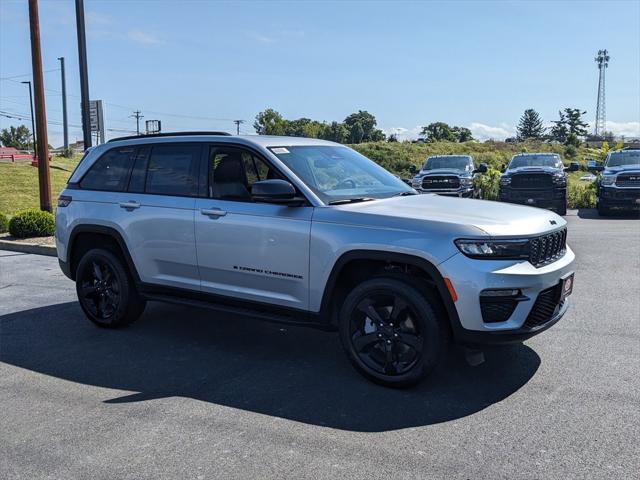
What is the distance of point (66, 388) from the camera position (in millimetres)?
4734

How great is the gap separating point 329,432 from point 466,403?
3.40 feet

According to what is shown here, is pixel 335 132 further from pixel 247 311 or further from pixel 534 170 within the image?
pixel 247 311

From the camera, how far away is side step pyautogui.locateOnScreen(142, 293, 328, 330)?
4.95 meters

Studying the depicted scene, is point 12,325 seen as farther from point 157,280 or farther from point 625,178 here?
point 625,178

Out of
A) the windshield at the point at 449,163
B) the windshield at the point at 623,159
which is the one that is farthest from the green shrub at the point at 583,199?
the windshield at the point at 449,163

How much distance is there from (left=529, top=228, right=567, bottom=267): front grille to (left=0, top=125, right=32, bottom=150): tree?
11482 centimetres

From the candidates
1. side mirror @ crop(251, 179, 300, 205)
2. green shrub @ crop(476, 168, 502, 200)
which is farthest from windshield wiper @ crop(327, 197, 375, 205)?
green shrub @ crop(476, 168, 502, 200)

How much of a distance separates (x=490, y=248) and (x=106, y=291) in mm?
3938

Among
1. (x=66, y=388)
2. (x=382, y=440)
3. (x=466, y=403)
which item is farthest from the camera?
Answer: (x=66, y=388)

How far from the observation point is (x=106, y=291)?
6301 millimetres

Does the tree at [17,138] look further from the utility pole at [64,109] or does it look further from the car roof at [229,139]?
the car roof at [229,139]

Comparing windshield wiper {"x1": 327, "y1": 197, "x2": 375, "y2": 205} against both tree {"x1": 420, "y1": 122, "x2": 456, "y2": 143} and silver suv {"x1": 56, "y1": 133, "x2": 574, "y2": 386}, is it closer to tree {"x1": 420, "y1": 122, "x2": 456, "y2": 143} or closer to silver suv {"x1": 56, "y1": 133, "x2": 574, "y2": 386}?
silver suv {"x1": 56, "y1": 133, "x2": 574, "y2": 386}

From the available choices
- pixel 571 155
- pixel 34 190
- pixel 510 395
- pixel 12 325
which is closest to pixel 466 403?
pixel 510 395

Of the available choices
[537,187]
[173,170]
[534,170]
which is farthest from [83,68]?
[537,187]
